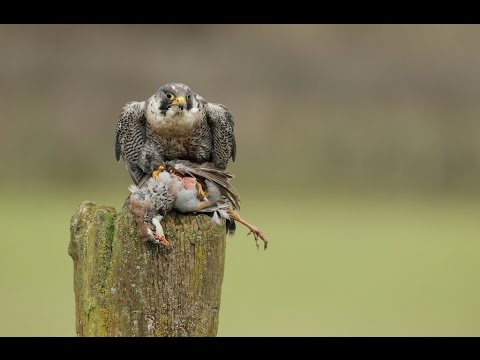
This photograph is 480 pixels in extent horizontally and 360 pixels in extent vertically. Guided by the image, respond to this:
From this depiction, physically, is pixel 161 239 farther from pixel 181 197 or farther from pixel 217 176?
pixel 217 176

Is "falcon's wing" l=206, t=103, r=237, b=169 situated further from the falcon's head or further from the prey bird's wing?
the prey bird's wing

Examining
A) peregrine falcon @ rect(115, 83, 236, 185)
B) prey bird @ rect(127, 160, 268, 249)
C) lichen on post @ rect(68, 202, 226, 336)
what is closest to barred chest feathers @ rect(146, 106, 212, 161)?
peregrine falcon @ rect(115, 83, 236, 185)

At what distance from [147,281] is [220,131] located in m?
2.86

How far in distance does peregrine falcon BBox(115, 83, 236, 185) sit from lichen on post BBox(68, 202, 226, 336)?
2.32 meters

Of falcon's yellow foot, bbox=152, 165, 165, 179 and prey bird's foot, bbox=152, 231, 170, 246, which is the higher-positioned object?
falcon's yellow foot, bbox=152, 165, 165, 179

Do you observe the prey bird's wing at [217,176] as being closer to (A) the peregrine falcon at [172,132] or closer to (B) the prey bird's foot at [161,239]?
(A) the peregrine falcon at [172,132]

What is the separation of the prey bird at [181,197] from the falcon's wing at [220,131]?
0.88 m

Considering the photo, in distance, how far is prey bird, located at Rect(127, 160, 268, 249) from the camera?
344 centimetres

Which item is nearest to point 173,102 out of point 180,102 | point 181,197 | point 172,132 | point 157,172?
point 180,102

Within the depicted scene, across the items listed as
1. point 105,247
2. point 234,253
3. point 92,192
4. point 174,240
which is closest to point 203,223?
point 174,240

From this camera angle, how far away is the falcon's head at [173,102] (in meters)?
5.62

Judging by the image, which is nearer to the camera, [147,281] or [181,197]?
[147,281]

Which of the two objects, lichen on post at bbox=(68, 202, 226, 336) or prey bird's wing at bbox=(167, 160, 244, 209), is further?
prey bird's wing at bbox=(167, 160, 244, 209)

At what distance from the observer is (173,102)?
5.61m
